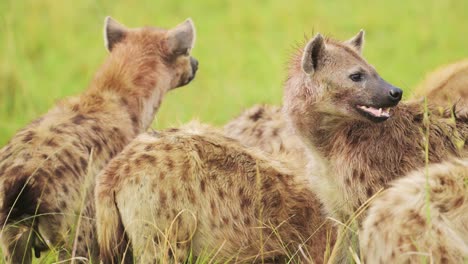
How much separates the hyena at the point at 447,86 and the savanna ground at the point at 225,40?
315 cm

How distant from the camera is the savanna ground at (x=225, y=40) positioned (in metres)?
9.55

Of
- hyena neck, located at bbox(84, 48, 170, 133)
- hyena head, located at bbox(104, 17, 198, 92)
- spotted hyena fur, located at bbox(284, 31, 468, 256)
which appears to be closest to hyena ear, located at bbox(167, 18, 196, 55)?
hyena head, located at bbox(104, 17, 198, 92)

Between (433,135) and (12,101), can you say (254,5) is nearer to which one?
(12,101)

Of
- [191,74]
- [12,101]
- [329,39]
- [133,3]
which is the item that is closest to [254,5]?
[133,3]

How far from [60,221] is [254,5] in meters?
7.21

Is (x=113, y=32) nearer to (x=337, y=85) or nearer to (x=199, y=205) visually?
(x=337, y=85)

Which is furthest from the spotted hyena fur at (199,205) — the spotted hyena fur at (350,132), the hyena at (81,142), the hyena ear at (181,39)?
the hyena ear at (181,39)

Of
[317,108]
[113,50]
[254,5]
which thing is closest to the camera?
[317,108]

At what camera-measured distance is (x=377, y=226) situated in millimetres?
3871

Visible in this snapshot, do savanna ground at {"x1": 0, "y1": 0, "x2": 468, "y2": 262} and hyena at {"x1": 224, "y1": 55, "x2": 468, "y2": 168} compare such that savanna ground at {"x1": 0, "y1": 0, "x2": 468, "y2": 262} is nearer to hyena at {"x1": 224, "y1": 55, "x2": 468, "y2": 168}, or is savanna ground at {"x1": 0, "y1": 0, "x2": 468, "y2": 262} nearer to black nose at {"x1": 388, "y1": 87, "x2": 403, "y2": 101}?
hyena at {"x1": 224, "y1": 55, "x2": 468, "y2": 168}

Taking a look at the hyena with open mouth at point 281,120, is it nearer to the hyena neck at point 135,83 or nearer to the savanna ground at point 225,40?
the hyena neck at point 135,83

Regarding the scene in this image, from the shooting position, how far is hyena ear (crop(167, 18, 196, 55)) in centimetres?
607

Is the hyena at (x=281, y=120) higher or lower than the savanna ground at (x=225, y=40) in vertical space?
lower

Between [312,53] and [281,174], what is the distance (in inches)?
25.2
